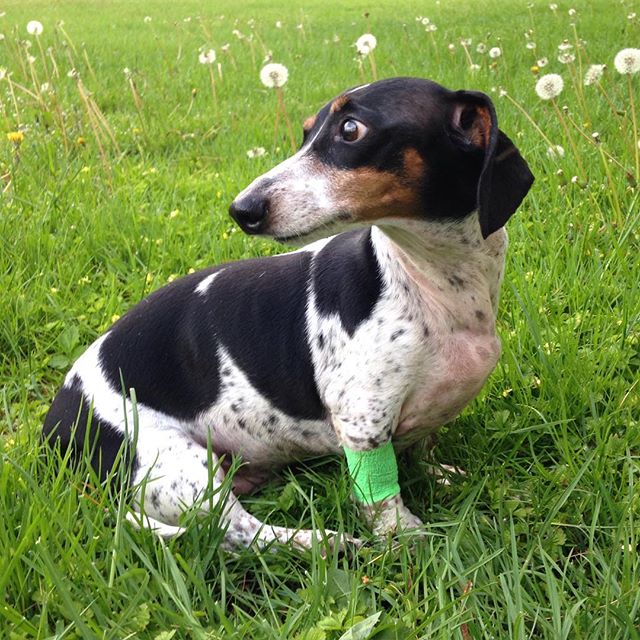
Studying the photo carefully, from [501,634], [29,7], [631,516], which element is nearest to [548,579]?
[501,634]

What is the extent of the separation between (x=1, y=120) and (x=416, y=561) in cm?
487

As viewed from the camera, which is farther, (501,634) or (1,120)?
(1,120)

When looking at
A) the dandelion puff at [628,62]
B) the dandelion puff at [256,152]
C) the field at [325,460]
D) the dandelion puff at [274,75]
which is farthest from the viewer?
the dandelion puff at [256,152]

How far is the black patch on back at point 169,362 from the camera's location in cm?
253

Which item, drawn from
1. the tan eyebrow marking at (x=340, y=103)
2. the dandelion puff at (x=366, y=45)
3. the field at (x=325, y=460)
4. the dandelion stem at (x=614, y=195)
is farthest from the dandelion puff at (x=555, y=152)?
the tan eyebrow marking at (x=340, y=103)

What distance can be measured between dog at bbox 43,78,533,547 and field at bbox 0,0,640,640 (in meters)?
0.14

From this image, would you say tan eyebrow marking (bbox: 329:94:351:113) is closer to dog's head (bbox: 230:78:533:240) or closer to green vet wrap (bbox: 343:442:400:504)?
dog's head (bbox: 230:78:533:240)

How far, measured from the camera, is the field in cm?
194

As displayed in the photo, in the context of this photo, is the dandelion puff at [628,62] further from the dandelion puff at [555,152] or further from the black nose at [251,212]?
the black nose at [251,212]

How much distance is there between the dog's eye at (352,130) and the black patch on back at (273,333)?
0.55 m

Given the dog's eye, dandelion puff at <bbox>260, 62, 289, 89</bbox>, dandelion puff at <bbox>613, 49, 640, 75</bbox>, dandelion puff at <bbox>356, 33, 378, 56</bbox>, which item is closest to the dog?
the dog's eye

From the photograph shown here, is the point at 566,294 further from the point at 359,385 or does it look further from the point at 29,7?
the point at 29,7

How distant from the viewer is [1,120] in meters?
5.81

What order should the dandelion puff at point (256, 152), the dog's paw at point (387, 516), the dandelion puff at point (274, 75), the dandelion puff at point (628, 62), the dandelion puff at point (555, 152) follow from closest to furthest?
1. the dog's paw at point (387, 516)
2. the dandelion puff at point (628, 62)
3. the dandelion puff at point (555, 152)
4. the dandelion puff at point (274, 75)
5. the dandelion puff at point (256, 152)
